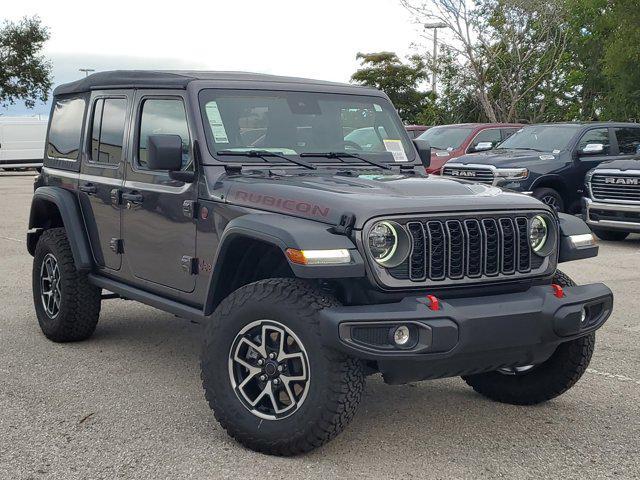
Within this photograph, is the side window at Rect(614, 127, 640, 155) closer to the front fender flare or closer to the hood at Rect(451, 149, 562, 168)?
the hood at Rect(451, 149, 562, 168)

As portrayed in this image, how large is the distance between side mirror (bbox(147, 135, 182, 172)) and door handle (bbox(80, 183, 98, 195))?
4.09 ft

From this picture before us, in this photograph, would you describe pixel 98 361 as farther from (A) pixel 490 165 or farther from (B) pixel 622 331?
(A) pixel 490 165

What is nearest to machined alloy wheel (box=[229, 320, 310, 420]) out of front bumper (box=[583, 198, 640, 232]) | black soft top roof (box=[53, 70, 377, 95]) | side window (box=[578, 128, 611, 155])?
black soft top roof (box=[53, 70, 377, 95])

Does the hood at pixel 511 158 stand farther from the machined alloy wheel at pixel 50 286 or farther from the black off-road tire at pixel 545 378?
the black off-road tire at pixel 545 378

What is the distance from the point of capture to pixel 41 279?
6.91 metres

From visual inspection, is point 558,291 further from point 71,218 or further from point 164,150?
point 71,218

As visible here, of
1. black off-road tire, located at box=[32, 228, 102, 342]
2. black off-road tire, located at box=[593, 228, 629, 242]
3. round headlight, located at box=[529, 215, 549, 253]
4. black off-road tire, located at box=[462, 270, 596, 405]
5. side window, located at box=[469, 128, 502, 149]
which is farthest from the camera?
side window, located at box=[469, 128, 502, 149]

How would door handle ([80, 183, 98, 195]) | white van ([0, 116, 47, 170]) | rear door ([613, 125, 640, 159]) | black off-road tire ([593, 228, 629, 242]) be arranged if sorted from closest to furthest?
1. door handle ([80, 183, 98, 195])
2. black off-road tire ([593, 228, 629, 242])
3. rear door ([613, 125, 640, 159])
4. white van ([0, 116, 47, 170])

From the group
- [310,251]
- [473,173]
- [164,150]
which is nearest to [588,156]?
[473,173]

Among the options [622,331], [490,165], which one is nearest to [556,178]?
[490,165]

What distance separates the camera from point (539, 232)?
4812mm

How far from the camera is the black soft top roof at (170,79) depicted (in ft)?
18.3

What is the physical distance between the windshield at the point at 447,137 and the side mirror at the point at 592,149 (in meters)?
3.77

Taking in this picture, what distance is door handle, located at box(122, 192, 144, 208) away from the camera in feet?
18.6
